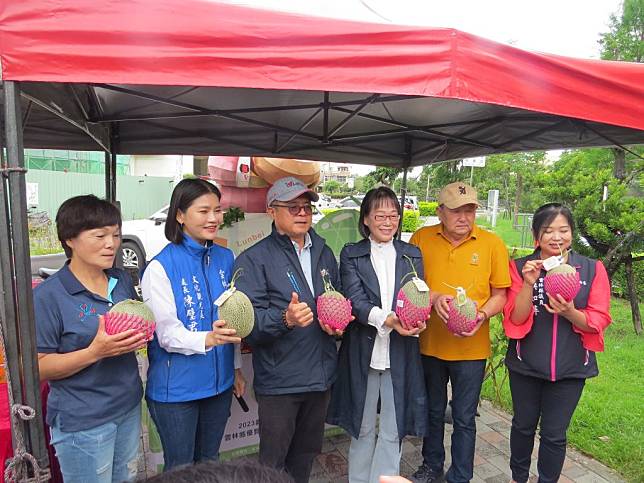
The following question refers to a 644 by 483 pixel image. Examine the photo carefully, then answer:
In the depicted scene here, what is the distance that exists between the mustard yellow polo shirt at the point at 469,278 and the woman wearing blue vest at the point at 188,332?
4.23 ft

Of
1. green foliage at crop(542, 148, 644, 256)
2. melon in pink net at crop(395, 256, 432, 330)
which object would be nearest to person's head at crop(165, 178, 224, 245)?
melon in pink net at crop(395, 256, 432, 330)

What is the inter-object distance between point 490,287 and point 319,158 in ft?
8.51

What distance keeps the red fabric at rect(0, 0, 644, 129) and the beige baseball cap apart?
31.9 inches

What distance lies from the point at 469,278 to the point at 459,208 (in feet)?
1.42

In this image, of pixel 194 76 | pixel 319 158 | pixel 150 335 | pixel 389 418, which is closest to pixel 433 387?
pixel 389 418

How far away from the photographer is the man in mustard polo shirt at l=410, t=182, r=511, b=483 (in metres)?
2.61

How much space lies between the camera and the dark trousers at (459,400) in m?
2.64

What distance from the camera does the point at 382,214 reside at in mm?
2451

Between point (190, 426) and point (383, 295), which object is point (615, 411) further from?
point (190, 426)

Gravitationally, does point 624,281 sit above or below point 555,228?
below

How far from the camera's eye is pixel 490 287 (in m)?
2.65

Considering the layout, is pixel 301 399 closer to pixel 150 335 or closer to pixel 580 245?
pixel 150 335

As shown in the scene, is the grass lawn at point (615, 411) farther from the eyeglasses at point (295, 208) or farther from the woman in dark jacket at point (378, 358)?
the eyeglasses at point (295, 208)

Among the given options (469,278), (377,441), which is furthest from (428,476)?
Result: (469,278)
